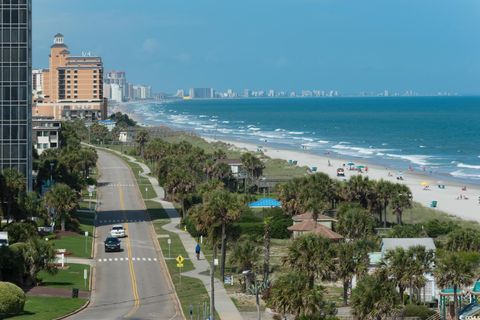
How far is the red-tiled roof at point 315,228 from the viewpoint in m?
75.4

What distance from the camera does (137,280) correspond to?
218 ft

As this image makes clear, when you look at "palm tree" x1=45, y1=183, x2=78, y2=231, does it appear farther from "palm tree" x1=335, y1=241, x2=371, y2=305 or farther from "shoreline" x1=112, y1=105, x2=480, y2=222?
"shoreline" x1=112, y1=105, x2=480, y2=222

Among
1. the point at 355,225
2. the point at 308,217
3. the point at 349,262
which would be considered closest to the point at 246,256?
the point at 349,262

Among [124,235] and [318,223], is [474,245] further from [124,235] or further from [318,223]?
[124,235]

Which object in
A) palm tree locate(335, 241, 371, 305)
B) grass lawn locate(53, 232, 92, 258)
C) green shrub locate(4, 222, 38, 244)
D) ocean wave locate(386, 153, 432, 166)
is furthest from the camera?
ocean wave locate(386, 153, 432, 166)

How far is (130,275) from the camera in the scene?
68.5m

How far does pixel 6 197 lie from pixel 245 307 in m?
34.5

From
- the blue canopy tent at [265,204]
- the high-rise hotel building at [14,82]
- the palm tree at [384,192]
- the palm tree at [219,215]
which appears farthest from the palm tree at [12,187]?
the palm tree at [384,192]

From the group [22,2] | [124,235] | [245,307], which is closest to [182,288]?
[245,307]

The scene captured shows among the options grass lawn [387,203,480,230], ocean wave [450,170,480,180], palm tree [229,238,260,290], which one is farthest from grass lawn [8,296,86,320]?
ocean wave [450,170,480,180]

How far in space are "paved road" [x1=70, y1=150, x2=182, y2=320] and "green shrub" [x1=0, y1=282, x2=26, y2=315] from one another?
293 centimetres

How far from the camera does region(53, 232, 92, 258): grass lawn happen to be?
77175mm

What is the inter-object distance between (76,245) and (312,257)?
103 feet

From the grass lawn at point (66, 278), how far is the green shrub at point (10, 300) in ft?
29.8
